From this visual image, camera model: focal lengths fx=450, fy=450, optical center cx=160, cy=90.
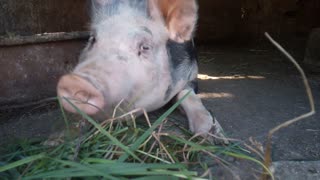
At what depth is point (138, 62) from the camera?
201cm

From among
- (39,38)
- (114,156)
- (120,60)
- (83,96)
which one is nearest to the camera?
(114,156)

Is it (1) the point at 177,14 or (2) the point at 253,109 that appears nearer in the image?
(1) the point at 177,14

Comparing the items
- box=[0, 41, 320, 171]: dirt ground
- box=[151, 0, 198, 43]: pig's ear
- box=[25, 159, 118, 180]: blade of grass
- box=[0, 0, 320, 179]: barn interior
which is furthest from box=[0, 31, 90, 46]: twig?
box=[25, 159, 118, 180]: blade of grass

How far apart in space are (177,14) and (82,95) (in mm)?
881

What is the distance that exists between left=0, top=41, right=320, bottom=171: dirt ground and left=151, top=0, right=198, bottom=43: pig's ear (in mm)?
527

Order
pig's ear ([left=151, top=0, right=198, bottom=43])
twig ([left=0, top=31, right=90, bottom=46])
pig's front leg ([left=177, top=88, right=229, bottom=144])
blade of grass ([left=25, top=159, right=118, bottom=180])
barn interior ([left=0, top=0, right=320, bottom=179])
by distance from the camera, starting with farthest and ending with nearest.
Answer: twig ([left=0, top=31, right=90, bottom=46]), pig's ear ([left=151, top=0, right=198, bottom=43]), barn interior ([left=0, top=0, right=320, bottom=179]), pig's front leg ([left=177, top=88, right=229, bottom=144]), blade of grass ([left=25, top=159, right=118, bottom=180])

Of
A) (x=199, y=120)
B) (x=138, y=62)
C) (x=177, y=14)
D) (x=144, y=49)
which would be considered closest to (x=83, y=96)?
(x=138, y=62)

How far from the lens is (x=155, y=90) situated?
2.13 meters

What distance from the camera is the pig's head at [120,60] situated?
5.56 feet

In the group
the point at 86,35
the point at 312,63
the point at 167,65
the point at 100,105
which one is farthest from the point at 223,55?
the point at 100,105

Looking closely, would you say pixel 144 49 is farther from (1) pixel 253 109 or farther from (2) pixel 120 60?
(1) pixel 253 109

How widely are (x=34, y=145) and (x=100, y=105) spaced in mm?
322

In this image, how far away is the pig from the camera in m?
1.71

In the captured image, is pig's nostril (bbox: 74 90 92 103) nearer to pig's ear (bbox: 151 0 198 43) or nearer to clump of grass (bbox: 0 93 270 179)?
clump of grass (bbox: 0 93 270 179)
